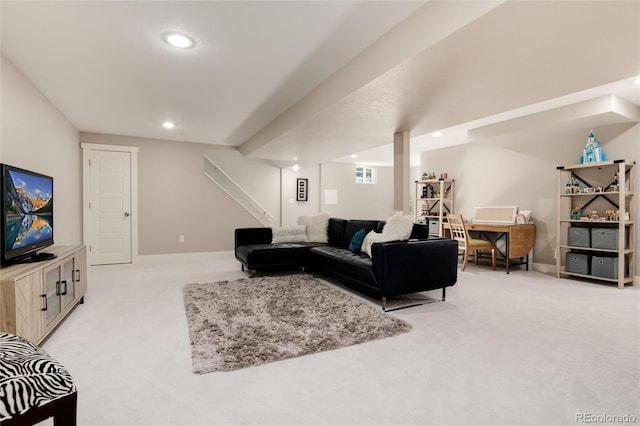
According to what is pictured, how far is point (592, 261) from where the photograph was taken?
4.34 meters

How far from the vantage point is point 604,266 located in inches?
166

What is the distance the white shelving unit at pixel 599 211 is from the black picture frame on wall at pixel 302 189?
4.98 meters

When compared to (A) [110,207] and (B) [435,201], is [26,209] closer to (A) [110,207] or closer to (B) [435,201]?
(A) [110,207]

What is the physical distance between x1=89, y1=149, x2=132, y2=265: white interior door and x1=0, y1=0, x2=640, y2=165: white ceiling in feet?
4.96

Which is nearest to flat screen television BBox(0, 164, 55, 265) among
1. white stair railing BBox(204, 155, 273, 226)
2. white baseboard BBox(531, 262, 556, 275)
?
white stair railing BBox(204, 155, 273, 226)

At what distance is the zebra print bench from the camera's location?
975mm

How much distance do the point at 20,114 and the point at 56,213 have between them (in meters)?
1.50

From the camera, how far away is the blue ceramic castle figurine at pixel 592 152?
14.5 feet

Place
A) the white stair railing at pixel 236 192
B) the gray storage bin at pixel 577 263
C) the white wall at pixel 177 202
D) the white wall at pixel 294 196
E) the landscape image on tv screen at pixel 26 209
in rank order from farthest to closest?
the white wall at pixel 294 196 → the white stair railing at pixel 236 192 → the white wall at pixel 177 202 → the gray storage bin at pixel 577 263 → the landscape image on tv screen at pixel 26 209

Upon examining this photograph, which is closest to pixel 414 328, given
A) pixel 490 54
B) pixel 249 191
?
pixel 490 54

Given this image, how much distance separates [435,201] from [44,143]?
22.1ft

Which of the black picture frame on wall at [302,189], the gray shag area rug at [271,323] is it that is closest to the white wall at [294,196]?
the black picture frame on wall at [302,189]

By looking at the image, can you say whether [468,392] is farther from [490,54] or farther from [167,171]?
[167,171]

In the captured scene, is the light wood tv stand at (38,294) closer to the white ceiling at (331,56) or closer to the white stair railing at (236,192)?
the white ceiling at (331,56)
